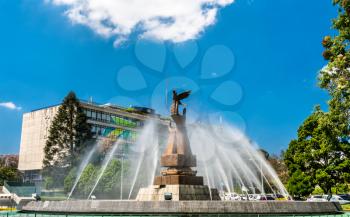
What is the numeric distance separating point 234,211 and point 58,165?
169ft

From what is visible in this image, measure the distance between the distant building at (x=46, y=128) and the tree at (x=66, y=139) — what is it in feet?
44.2

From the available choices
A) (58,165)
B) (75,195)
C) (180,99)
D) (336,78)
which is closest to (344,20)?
(336,78)

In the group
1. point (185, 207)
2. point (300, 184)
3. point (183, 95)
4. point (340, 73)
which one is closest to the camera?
point (185, 207)

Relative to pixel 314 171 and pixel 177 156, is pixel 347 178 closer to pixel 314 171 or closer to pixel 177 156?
pixel 314 171

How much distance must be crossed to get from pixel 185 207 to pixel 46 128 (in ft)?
242

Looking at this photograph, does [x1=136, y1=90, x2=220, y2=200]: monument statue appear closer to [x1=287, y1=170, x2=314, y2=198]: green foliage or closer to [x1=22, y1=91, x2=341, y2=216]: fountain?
[x1=22, y1=91, x2=341, y2=216]: fountain

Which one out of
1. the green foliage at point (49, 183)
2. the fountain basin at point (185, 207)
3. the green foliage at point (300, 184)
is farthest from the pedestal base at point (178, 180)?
the green foliage at point (49, 183)

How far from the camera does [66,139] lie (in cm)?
6756

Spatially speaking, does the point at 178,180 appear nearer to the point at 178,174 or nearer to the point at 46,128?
the point at 178,174

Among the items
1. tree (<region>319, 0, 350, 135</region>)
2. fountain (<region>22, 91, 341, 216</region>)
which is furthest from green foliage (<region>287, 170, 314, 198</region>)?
tree (<region>319, 0, 350, 135</region>)

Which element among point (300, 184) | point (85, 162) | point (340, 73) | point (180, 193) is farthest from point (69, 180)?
point (340, 73)

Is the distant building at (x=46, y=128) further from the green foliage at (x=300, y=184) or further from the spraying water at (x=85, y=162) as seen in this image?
the green foliage at (x=300, y=184)

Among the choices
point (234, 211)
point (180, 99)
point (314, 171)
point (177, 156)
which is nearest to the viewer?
point (234, 211)

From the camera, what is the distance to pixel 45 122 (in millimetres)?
86750
